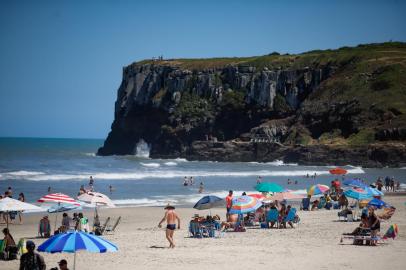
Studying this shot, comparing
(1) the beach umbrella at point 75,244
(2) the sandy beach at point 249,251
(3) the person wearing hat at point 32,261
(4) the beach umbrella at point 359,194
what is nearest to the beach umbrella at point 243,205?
(2) the sandy beach at point 249,251

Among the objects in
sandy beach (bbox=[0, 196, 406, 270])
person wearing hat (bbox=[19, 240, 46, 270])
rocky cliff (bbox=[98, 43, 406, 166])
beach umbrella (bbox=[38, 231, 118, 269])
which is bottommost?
sandy beach (bbox=[0, 196, 406, 270])

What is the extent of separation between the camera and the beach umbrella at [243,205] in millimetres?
22336

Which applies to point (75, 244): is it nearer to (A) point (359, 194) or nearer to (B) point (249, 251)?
(B) point (249, 251)

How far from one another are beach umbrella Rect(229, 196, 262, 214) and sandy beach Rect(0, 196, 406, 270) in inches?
30.9

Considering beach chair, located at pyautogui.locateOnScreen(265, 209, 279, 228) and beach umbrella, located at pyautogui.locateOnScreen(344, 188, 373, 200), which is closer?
beach chair, located at pyautogui.locateOnScreen(265, 209, 279, 228)

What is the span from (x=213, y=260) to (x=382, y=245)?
528 cm

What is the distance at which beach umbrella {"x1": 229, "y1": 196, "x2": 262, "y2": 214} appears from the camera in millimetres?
22336

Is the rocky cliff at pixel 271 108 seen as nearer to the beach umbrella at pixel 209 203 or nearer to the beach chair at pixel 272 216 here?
the beach chair at pixel 272 216

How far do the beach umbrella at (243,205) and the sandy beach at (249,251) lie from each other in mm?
785

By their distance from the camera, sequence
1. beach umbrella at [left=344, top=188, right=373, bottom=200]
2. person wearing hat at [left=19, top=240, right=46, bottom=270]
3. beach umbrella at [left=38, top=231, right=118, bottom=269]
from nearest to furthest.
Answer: beach umbrella at [left=38, top=231, right=118, bottom=269], person wearing hat at [left=19, top=240, right=46, bottom=270], beach umbrella at [left=344, top=188, right=373, bottom=200]

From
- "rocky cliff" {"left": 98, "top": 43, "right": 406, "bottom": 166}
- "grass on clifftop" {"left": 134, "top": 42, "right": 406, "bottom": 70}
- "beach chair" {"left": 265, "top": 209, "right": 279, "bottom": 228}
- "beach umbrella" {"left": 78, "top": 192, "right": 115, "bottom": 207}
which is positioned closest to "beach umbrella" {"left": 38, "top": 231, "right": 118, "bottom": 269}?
"beach umbrella" {"left": 78, "top": 192, "right": 115, "bottom": 207}

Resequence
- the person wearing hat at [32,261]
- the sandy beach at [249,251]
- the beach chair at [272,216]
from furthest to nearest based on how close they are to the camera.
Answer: the beach chair at [272,216] < the sandy beach at [249,251] < the person wearing hat at [32,261]

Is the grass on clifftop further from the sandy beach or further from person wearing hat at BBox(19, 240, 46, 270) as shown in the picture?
person wearing hat at BBox(19, 240, 46, 270)

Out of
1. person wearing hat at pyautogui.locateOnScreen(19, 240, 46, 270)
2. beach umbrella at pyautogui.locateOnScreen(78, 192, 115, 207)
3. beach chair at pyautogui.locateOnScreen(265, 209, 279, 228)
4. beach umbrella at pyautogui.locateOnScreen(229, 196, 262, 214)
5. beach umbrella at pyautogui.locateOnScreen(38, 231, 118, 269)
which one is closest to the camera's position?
beach umbrella at pyautogui.locateOnScreen(38, 231, 118, 269)
